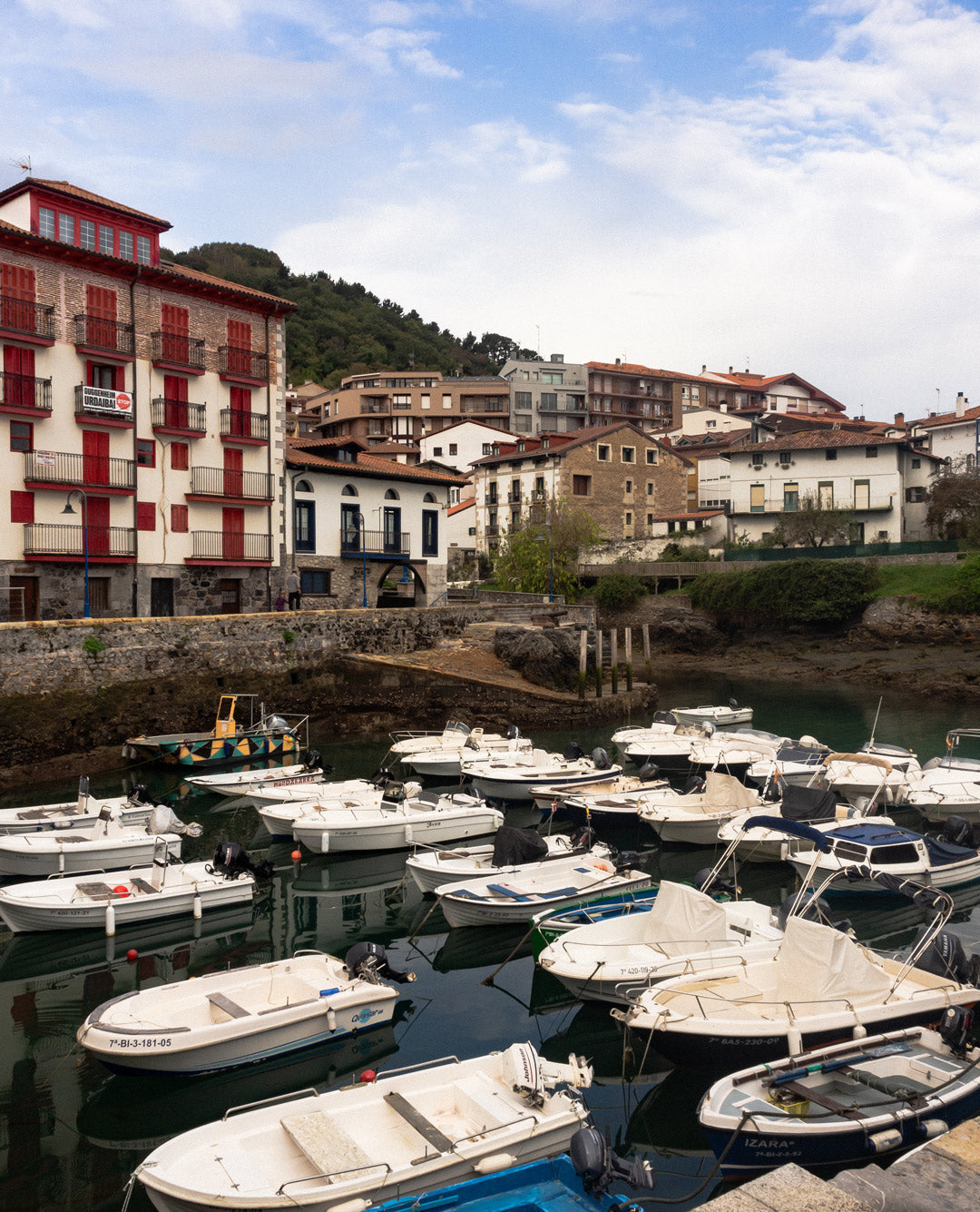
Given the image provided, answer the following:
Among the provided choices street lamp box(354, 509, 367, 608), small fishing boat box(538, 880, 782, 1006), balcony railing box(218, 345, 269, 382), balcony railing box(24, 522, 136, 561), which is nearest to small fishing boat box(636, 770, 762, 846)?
small fishing boat box(538, 880, 782, 1006)

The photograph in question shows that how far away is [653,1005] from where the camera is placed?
11.9 meters

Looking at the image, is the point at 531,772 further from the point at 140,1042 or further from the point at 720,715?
the point at 140,1042

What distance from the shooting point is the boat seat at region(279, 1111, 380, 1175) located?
8.56m

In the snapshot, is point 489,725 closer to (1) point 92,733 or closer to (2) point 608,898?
(1) point 92,733

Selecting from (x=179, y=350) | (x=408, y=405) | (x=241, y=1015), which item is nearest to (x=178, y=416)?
(x=179, y=350)

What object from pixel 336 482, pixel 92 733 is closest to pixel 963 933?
pixel 92 733

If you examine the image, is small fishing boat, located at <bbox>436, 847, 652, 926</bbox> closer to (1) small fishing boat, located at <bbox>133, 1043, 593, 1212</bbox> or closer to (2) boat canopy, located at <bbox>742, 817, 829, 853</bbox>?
(2) boat canopy, located at <bbox>742, 817, 829, 853</bbox>

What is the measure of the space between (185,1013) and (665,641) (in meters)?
54.6

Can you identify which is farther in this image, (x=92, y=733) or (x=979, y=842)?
(x=92, y=733)

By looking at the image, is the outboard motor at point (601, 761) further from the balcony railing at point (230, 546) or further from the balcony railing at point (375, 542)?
the balcony railing at point (375, 542)

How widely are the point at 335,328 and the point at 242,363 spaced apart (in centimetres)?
8201

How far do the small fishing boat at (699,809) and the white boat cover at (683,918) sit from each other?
7777 mm

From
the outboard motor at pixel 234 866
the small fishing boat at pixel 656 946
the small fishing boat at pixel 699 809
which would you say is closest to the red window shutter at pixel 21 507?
the outboard motor at pixel 234 866

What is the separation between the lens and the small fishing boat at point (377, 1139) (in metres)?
8.32
